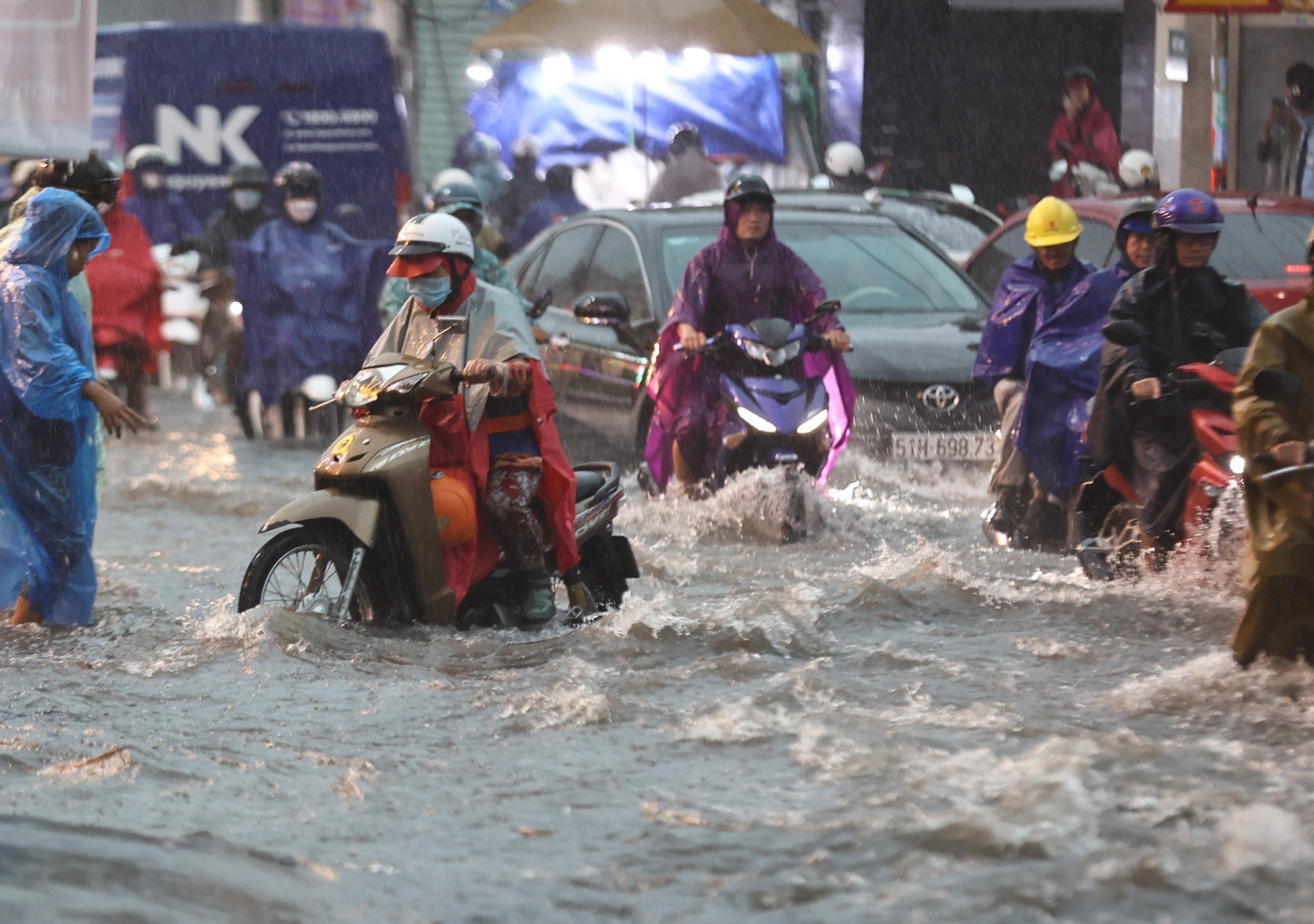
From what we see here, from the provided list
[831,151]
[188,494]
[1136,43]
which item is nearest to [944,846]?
[188,494]

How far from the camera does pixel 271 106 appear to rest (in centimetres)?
1820

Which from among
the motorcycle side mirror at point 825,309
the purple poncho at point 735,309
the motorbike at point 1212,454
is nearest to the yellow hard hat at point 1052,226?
the motorcycle side mirror at point 825,309

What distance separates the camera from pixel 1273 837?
470cm

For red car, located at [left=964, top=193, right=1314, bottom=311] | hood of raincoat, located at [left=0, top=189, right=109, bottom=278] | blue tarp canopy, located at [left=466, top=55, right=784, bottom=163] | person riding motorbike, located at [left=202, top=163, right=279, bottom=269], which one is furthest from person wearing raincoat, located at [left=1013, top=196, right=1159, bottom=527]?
blue tarp canopy, located at [left=466, top=55, right=784, bottom=163]

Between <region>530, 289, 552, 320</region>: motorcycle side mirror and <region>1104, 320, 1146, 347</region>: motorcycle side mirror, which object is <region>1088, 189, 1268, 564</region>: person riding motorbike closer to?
<region>1104, 320, 1146, 347</region>: motorcycle side mirror

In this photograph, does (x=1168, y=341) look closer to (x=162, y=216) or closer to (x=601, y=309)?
(x=601, y=309)

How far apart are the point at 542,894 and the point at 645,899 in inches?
8.8

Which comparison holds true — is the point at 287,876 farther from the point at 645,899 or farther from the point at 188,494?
the point at 188,494

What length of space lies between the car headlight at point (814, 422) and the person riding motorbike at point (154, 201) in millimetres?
9554

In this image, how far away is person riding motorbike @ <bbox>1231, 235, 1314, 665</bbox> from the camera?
18.9 feet

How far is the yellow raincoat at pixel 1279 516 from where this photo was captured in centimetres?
577

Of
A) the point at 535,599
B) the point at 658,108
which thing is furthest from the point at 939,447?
the point at 658,108

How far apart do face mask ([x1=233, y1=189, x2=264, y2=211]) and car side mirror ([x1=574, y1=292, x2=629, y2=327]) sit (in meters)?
7.85

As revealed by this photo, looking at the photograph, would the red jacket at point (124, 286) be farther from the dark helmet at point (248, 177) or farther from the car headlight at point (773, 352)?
the car headlight at point (773, 352)
